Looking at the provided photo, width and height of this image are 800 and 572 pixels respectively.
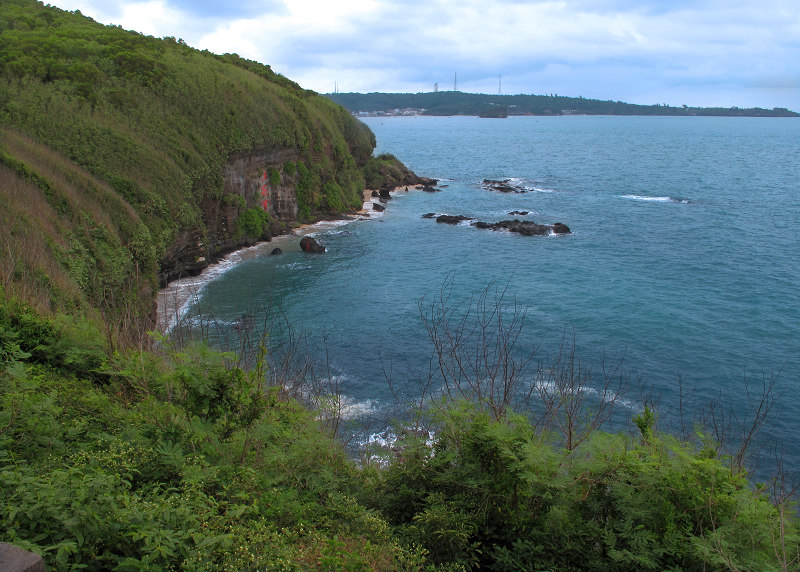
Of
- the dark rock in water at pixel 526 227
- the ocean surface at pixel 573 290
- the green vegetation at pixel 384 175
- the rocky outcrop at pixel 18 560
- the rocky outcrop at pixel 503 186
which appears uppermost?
the rocky outcrop at pixel 18 560

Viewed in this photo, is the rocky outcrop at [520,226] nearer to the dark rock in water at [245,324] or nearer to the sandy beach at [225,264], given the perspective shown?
the sandy beach at [225,264]

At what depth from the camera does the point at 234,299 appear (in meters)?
36.2

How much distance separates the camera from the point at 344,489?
10.3 m

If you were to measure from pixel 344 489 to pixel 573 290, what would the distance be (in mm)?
31415

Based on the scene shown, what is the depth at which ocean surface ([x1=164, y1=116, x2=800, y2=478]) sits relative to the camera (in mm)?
26500

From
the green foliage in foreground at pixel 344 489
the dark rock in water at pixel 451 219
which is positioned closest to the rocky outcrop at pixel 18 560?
the green foliage in foreground at pixel 344 489

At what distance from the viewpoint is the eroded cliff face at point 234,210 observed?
40.2m

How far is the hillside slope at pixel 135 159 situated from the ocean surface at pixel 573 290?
3877 millimetres

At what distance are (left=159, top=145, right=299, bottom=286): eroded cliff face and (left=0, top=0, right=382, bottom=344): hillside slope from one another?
5.0 inches

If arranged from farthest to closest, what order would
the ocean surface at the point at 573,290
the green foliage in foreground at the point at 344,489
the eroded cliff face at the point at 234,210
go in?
the eroded cliff face at the point at 234,210, the ocean surface at the point at 573,290, the green foliage in foreground at the point at 344,489

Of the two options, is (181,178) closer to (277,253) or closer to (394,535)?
(277,253)

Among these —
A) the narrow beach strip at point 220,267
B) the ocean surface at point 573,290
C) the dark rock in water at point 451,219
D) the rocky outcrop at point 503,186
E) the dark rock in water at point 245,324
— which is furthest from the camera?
the rocky outcrop at point 503,186

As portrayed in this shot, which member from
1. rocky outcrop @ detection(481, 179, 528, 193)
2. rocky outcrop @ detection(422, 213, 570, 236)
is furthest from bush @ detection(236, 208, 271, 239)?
rocky outcrop @ detection(481, 179, 528, 193)

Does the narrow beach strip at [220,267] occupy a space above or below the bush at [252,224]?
below
